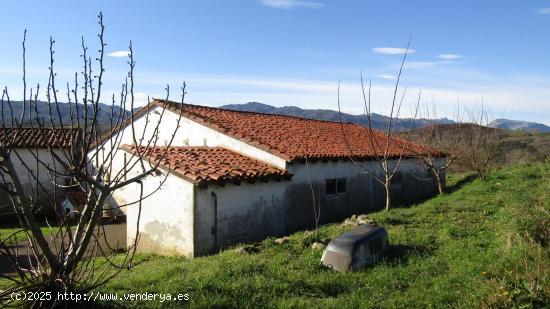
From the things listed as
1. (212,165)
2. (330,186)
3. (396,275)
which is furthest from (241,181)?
(396,275)

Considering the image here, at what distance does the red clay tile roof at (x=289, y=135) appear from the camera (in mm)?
14023

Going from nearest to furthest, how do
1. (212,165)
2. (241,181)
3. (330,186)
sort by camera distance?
(241,181), (212,165), (330,186)

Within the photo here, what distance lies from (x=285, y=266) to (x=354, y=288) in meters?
1.60

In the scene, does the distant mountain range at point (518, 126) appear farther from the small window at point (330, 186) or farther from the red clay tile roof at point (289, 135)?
the small window at point (330, 186)

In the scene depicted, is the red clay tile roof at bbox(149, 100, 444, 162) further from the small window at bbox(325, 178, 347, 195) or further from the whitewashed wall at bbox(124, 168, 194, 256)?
the whitewashed wall at bbox(124, 168, 194, 256)

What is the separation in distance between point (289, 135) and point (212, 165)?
539 centimetres

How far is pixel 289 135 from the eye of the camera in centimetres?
1652

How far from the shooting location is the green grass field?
19.5 feet

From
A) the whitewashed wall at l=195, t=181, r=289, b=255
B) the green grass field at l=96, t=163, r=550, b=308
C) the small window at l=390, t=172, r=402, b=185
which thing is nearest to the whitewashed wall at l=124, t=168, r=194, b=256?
the whitewashed wall at l=195, t=181, r=289, b=255

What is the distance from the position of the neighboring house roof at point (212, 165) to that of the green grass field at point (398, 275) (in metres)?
2.04

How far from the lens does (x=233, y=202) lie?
1128 centimetres

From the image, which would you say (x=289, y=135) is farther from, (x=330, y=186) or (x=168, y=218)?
(x=168, y=218)

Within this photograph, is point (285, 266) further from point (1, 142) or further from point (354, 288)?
point (1, 142)

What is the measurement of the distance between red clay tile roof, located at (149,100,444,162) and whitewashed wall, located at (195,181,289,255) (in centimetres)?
140
